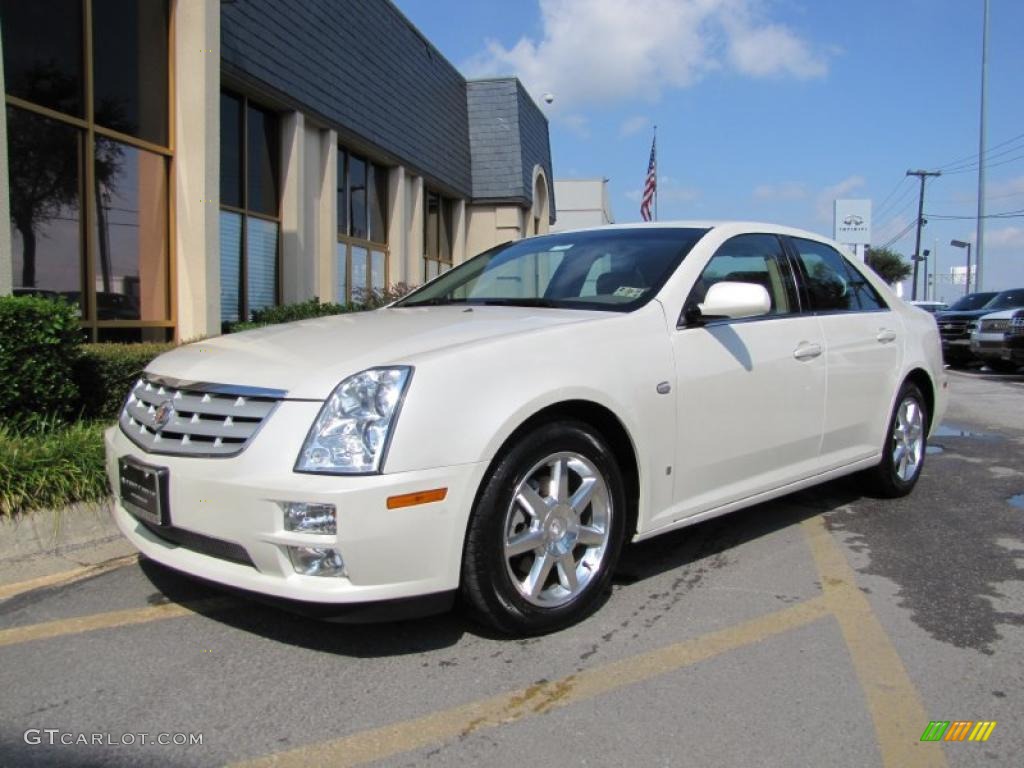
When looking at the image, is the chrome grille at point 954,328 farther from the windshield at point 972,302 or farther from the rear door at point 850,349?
the rear door at point 850,349

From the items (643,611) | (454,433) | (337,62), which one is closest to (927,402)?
(643,611)

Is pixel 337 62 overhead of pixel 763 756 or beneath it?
overhead

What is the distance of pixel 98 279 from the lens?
26.0ft

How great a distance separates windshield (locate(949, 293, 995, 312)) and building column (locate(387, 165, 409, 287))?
12.8 meters

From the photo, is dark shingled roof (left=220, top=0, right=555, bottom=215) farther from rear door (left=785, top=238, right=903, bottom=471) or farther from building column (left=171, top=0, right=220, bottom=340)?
rear door (left=785, top=238, right=903, bottom=471)

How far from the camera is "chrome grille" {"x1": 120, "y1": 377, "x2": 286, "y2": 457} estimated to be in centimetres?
278

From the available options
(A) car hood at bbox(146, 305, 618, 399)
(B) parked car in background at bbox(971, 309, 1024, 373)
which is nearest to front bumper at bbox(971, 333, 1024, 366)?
(B) parked car in background at bbox(971, 309, 1024, 373)

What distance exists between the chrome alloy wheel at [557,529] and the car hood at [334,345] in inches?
22.7

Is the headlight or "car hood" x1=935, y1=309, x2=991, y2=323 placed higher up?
"car hood" x1=935, y1=309, x2=991, y2=323

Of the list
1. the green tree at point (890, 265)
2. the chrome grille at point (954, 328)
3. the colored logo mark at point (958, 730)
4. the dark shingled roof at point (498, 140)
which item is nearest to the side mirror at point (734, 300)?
the colored logo mark at point (958, 730)

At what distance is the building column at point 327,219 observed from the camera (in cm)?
1257

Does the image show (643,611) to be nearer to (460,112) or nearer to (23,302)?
(23,302)

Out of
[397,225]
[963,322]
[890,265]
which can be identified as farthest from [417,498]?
[890,265]

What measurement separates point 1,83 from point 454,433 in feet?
17.3
